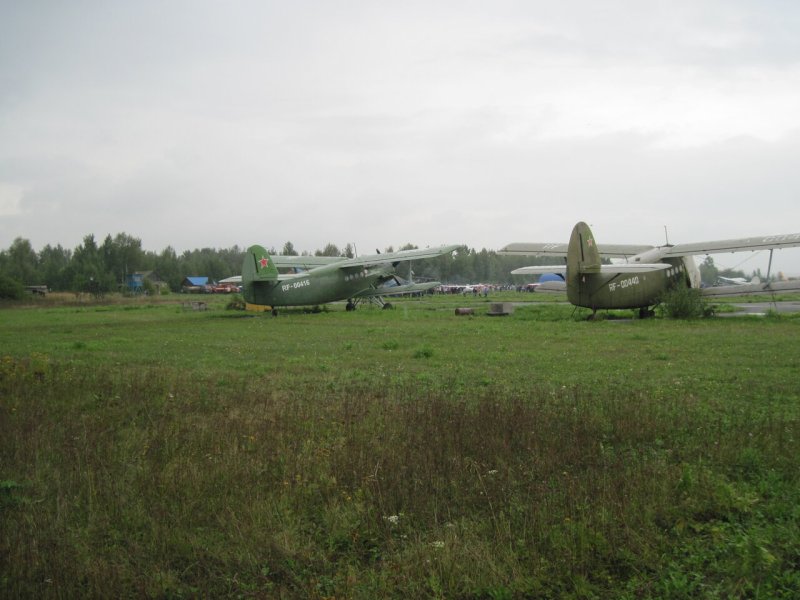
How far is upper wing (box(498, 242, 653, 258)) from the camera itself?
31.6m

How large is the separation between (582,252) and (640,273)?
2.92m

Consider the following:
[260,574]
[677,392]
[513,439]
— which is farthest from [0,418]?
[677,392]

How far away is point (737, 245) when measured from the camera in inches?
1081

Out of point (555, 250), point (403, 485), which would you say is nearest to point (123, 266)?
point (555, 250)

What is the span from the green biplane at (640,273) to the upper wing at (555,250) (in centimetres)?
226

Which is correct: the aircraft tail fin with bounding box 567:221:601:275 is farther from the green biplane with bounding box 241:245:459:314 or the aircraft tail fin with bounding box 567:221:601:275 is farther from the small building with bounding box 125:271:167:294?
the small building with bounding box 125:271:167:294

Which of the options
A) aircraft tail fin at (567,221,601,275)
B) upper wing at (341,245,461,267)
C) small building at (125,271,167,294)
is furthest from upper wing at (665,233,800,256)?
small building at (125,271,167,294)

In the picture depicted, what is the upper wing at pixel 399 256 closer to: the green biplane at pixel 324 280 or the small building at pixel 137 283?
the green biplane at pixel 324 280

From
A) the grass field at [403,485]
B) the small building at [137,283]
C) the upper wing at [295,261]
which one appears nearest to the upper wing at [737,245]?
the grass field at [403,485]

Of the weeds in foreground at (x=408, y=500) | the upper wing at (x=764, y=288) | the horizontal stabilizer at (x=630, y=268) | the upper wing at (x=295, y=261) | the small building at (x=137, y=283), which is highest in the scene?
the small building at (x=137, y=283)

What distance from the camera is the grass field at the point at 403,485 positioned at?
171 inches

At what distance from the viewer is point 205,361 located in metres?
15.3

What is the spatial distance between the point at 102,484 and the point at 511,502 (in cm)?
384

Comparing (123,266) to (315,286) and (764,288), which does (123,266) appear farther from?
(764,288)
